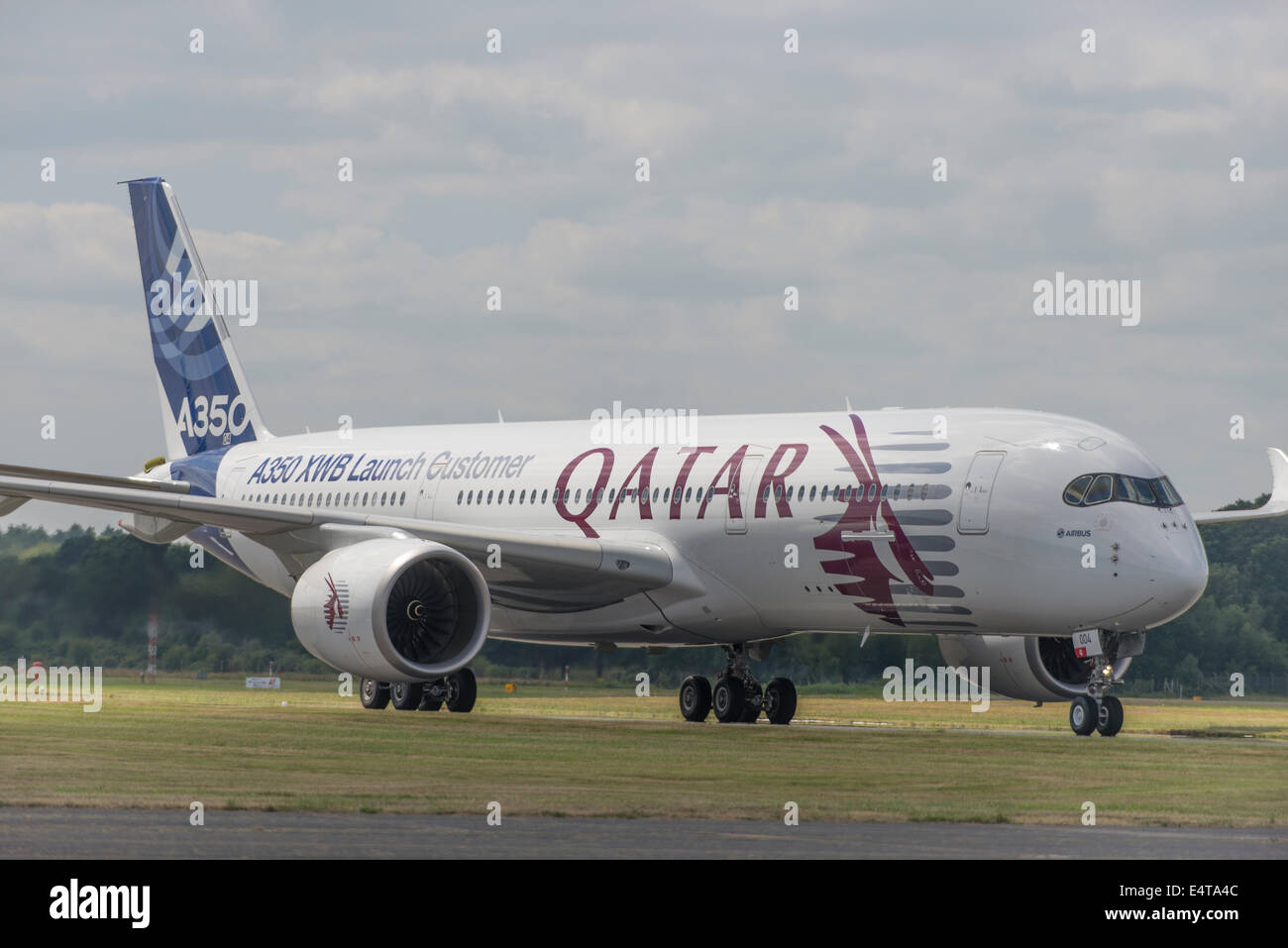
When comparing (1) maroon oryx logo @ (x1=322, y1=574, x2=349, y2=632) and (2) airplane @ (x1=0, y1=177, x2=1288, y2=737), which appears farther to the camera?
(1) maroon oryx logo @ (x1=322, y1=574, x2=349, y2=632)

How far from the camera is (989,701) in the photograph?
3503 cm

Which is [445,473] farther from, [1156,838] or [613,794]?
[1156,838]

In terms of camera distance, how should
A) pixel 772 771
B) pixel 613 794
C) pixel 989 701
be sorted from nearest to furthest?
pixel 613 794, pixel 772 771, pixel 989 701

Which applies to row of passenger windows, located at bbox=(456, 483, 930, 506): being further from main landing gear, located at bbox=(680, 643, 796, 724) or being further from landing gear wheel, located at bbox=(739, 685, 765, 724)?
landing gear wheel, located at bbox=(739, 685, 765, 724)

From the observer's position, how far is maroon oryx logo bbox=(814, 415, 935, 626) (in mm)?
23500

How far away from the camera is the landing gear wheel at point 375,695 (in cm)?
3050

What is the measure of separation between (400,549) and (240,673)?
52.5 feet

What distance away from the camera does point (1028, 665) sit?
1016 inches

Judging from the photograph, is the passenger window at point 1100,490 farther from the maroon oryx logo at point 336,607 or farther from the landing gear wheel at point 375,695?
the landing gear wheel at point 375,695

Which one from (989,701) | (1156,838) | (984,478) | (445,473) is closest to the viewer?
(1156,838)

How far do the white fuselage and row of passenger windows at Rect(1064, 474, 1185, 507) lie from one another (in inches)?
3.7

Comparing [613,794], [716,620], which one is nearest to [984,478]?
[716,620]

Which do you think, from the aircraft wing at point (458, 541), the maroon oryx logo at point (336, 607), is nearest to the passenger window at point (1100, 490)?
the aircraft wing at point (458, 541)
